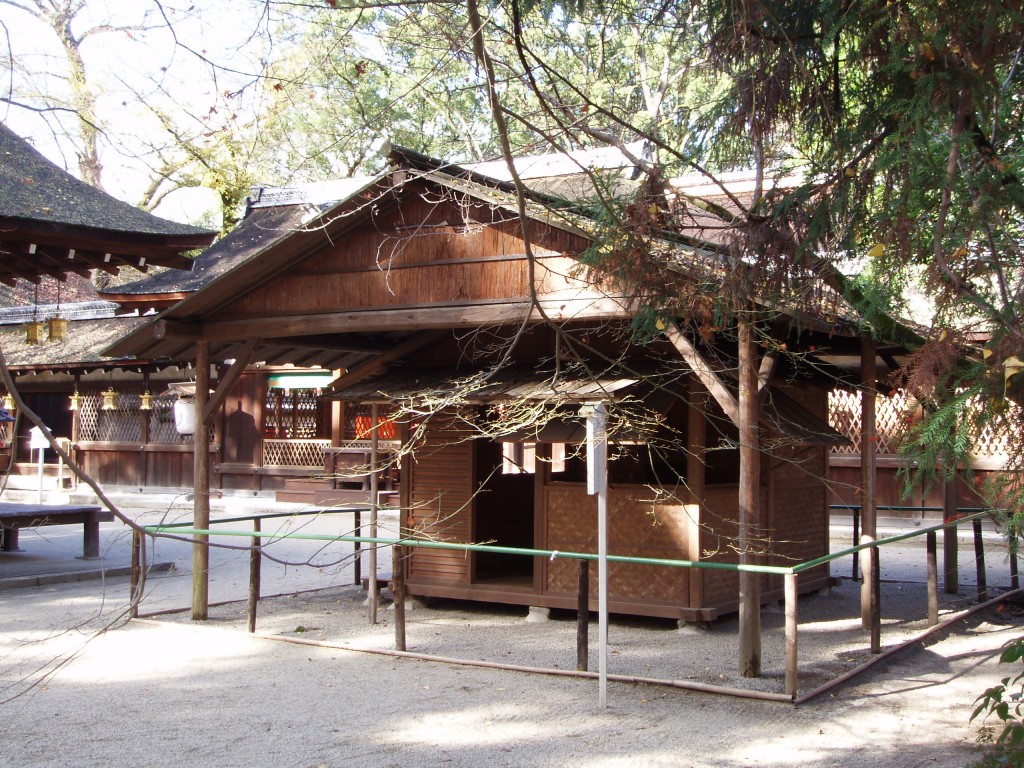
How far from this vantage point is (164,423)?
25641 millimetres

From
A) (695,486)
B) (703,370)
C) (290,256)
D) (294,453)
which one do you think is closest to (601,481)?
(703,370)

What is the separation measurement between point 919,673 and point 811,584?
3496 millimetres

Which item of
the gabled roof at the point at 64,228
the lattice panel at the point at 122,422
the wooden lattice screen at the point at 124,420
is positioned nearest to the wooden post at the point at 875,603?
the gabled roof at the point at 64,228

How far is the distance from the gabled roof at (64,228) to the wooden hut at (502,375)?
128 cm

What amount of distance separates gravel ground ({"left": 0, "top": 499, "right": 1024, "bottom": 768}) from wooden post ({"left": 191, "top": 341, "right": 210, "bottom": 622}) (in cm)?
28

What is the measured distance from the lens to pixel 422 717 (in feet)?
22.1

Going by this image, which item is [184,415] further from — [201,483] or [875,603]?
[875,603]

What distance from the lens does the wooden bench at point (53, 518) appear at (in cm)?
1284

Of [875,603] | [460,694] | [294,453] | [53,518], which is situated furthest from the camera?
[294,453]

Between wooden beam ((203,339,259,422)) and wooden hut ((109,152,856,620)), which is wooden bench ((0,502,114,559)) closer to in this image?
wooden hut ((109,152,856,620))

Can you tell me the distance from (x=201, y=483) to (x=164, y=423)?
53.8ft

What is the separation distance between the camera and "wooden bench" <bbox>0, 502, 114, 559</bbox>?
12.8m

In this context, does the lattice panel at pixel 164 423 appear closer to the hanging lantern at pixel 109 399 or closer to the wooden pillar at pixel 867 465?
the hanging lantern at pixel 109 399

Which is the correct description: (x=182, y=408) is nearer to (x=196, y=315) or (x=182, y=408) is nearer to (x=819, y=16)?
(x=196, y=315)
